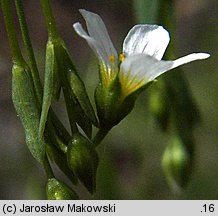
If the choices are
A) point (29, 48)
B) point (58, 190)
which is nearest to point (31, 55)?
point (29, 48)

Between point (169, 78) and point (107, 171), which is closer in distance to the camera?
point (169, 78)

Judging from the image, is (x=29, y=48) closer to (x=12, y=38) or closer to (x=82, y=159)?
(x=12, y=38)

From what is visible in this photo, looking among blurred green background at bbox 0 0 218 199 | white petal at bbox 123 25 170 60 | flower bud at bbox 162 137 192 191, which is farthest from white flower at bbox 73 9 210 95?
blurred green background at bbox 0 0 218 199

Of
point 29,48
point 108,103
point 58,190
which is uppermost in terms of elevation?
point 29,48

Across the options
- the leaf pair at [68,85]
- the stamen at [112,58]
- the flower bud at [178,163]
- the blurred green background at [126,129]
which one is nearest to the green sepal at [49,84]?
the leaf pair at [68,85]
